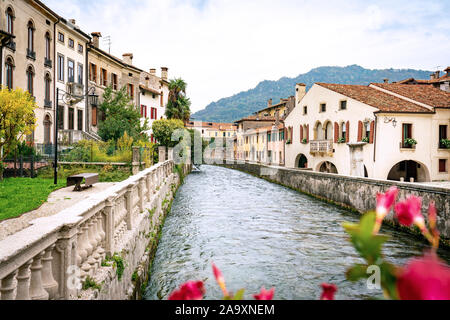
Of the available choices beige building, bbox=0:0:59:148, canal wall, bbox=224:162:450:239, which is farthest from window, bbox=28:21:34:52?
canal wall, bbox=224:162:450:239

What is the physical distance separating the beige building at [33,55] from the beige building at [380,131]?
21.5 meters

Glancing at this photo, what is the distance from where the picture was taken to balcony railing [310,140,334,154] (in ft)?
96.0

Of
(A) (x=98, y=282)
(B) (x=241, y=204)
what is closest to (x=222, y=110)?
(B) (x=241, y=204)

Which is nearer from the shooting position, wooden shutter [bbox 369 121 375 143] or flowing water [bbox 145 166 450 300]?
flowing water [bbox 145 166 450 300]

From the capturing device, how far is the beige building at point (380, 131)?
24328mm

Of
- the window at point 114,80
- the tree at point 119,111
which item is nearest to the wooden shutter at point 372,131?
the tree at point 119,111

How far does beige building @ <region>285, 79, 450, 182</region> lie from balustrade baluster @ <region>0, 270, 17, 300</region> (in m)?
20.3

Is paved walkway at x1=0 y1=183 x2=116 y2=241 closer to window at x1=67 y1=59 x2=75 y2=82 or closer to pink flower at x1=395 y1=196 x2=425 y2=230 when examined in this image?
pink flower at x1=395 y1=196 x2=425 y2=230

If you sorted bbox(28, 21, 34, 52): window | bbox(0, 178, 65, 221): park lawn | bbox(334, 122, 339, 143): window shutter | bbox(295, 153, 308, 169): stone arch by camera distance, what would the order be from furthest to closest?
bbox(295, 153, 308, 169): stone arch < bbox(334, 122, 339, 143): window shutter < bbox(28, 21, 34, 52): window < bbox(0, 178, 65, 221): park lawn

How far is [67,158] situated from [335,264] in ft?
58.3

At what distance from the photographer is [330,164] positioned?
30.9 metres

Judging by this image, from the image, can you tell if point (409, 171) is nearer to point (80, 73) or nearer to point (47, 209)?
point (47, 209)

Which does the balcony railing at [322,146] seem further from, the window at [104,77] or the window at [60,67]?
the window at [60,67]
